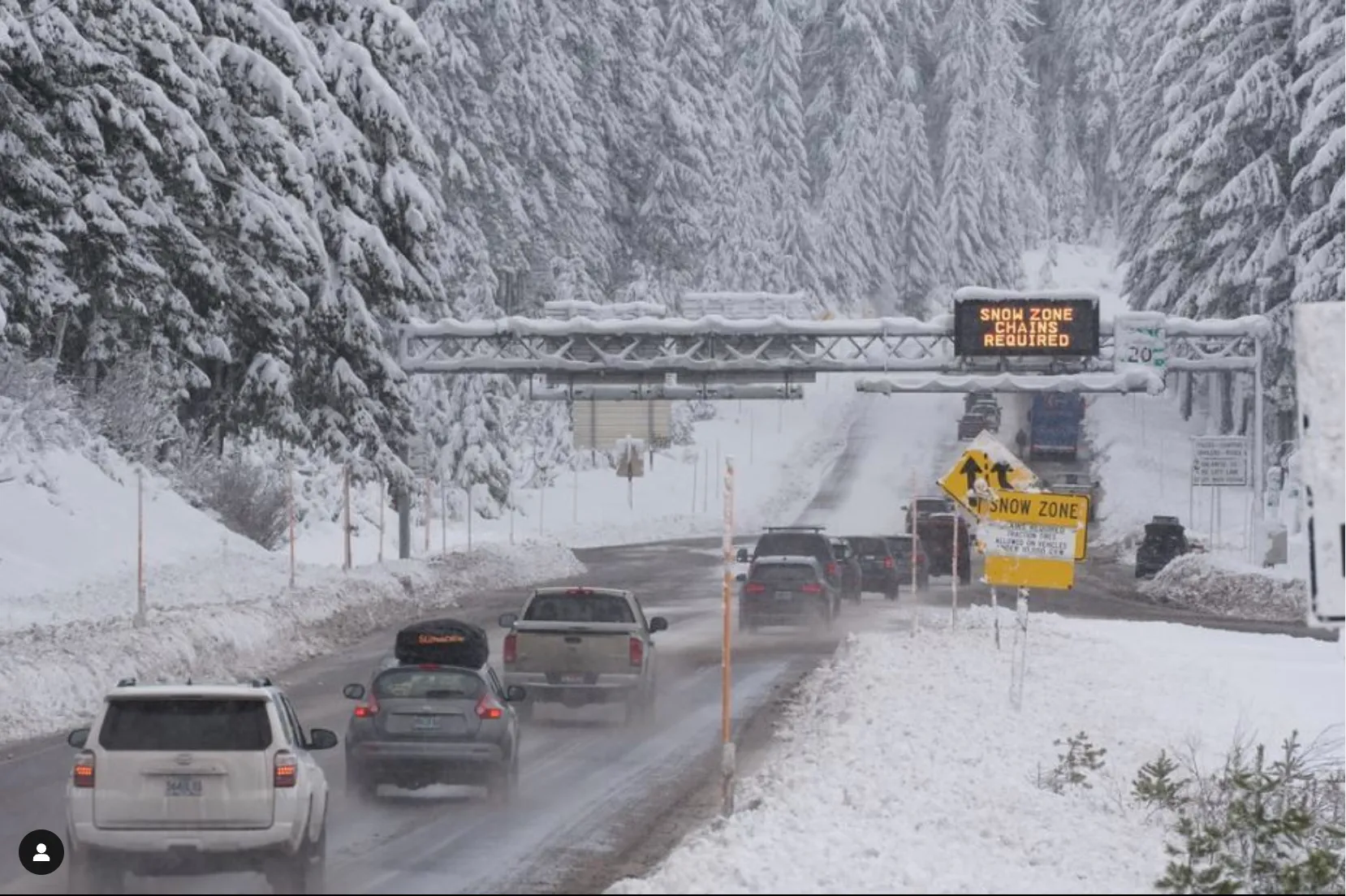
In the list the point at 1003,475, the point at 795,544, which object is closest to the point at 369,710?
the point at 1003,475

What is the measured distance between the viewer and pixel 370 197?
40188 mm

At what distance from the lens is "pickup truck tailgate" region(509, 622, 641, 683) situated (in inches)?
1036

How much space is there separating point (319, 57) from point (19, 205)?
456 inches

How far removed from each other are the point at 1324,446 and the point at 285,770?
23.7 ft

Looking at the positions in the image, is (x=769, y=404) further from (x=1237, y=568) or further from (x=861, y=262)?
(x=1237, y=568)

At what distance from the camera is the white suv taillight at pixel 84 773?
13.7m

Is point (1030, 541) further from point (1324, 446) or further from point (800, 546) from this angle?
point (800, 546)

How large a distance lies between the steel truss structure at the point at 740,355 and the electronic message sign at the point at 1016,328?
159 centimetres

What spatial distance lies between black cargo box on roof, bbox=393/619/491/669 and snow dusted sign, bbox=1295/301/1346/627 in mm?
15473

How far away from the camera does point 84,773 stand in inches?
541

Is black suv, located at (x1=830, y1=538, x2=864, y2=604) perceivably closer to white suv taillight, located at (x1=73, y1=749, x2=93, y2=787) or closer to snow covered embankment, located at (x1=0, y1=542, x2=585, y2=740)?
snow covered embankment, located at (x1=0, y1=542, x2=585, y2=740)

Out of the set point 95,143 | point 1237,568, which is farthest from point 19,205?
point 1237,568

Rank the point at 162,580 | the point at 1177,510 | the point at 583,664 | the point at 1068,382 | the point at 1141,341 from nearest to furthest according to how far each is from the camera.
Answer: the point at 583,664
the point at 162,580
the point at 1141,341
the point at 1068,382
the point at 1177,510

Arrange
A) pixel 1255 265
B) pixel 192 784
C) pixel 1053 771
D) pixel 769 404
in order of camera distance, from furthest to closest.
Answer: pixel 769 404, pixel 1255 265, pixel 1053 771, pixel 192 784
